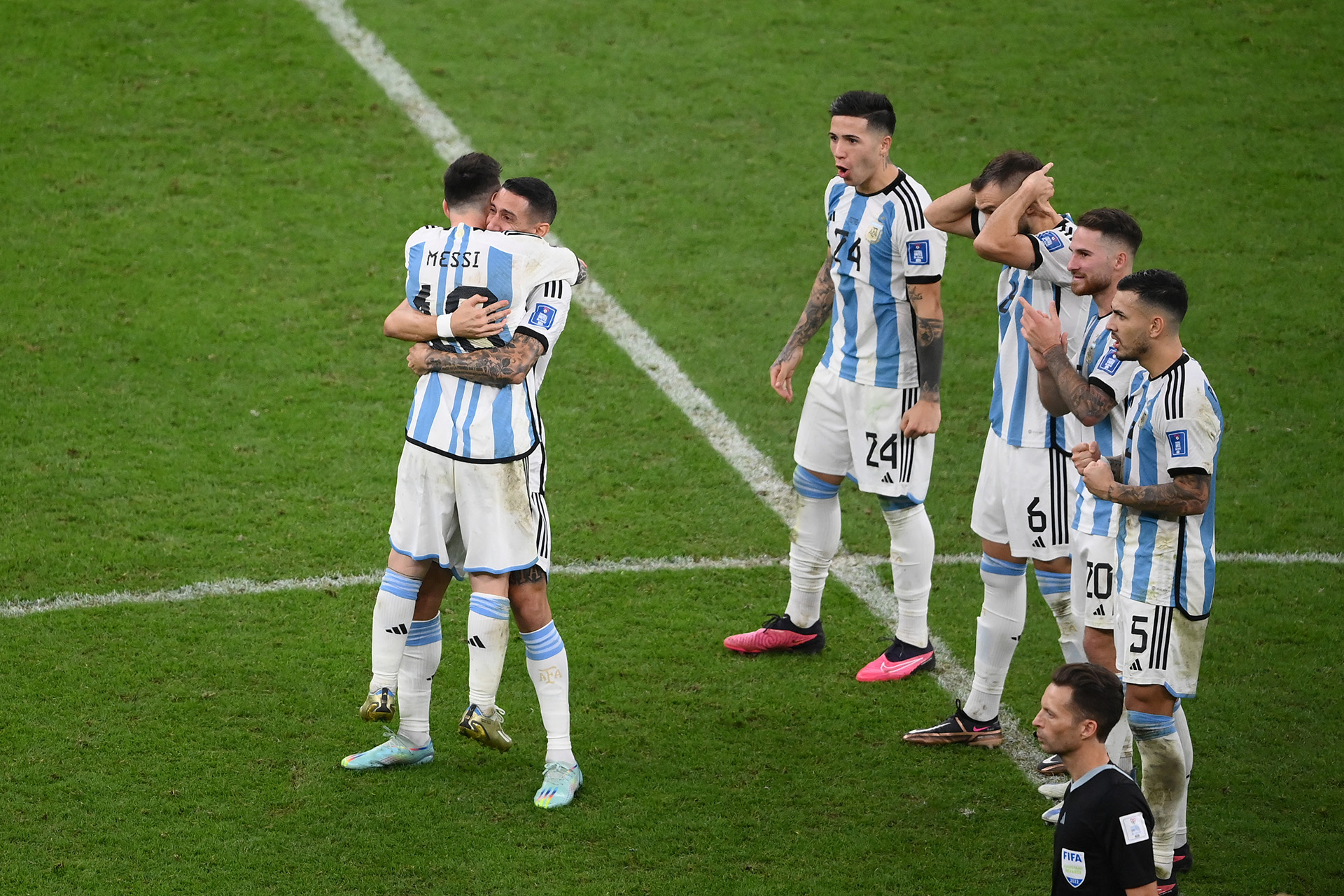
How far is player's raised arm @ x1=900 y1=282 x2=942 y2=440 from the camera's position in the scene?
237 inches

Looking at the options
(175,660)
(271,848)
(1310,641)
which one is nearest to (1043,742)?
(271,848)

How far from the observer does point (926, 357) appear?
609 centimetres

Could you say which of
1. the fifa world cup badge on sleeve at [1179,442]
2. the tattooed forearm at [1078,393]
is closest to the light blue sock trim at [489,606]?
the tattooed forearm at [1078,393]

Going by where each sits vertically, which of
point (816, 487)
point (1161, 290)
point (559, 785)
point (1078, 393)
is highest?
point (1161, 290)

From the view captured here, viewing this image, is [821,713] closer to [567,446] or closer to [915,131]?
[567,446]

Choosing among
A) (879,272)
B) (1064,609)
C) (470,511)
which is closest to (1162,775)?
(1064,609)

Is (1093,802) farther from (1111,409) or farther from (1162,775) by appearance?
(1111,409)

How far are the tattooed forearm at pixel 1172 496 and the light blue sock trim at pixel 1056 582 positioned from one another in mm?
1144

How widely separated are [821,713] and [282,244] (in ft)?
18.3

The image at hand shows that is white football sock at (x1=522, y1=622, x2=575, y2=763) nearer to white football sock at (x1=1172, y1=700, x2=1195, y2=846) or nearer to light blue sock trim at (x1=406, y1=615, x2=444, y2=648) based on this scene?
light blue sock trim at (x1=406, y1=615, x2=444, y2=648)

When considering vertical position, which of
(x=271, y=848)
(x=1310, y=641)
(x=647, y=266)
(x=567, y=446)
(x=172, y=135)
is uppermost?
(x=172, y=135)

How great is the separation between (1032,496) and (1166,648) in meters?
1.05

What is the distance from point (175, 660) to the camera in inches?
239

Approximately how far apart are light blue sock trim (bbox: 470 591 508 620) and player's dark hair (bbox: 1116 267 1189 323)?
2370 mm
